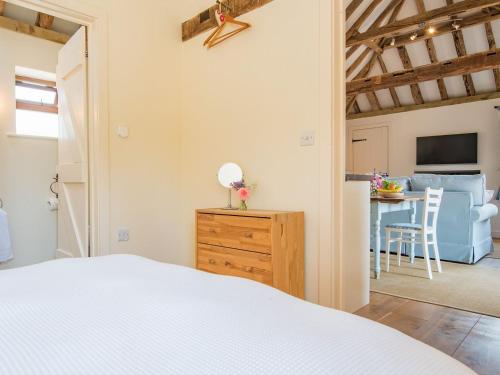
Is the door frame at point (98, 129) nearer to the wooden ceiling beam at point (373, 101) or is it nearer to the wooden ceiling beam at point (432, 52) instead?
the wooden ceiling beam at point (432, 52)

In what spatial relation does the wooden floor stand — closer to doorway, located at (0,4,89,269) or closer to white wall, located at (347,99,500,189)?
doorway, located at (0,4,89,269)

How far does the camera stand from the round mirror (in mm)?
2654

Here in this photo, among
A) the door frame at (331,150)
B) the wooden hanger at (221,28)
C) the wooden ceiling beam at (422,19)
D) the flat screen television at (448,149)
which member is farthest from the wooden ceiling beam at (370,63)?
the door frame at (331,150)

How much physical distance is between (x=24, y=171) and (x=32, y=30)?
4.81ft

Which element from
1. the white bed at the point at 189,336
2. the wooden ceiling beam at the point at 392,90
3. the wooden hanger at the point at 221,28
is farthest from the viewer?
the wooden ceiling beam at the point at 392,90

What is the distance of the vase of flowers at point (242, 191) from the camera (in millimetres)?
2504

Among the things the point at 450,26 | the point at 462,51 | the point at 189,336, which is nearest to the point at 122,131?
the point at 189,336

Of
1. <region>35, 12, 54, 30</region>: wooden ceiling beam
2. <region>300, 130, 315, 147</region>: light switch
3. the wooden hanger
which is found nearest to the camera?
<region>300, 130, 315, 147</region>: light switch

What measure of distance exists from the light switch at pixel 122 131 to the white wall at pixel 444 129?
21.8 ft

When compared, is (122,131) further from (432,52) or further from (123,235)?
(432,52)

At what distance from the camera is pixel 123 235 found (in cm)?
284

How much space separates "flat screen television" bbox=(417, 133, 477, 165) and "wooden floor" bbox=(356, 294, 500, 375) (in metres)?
5.42

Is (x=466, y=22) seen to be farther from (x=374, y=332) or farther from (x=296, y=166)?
(x=374, y=332)

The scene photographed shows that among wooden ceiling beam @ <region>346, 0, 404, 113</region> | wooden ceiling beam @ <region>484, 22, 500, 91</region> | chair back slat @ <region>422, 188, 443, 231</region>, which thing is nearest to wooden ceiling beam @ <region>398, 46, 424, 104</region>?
wooden ceiling beam @ <region>346, 0, 404, 113</region>
